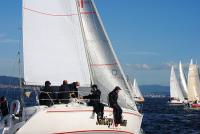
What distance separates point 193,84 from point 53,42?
61.0 m

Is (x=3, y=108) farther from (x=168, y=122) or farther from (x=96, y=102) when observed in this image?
(x=168, y=122)

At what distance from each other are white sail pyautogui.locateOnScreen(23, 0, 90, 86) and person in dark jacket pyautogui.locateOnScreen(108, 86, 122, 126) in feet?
6.52

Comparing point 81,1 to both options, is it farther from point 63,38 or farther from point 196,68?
point 196,68

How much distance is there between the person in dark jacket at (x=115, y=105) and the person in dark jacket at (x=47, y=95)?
2.49m

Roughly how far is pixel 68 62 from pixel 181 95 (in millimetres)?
78459

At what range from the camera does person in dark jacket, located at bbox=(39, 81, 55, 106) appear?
21.2 m

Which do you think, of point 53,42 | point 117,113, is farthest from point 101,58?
point 117,113

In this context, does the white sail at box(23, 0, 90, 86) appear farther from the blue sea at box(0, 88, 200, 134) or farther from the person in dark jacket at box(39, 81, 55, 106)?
the blue sea at box(0, 88, 200, 134)

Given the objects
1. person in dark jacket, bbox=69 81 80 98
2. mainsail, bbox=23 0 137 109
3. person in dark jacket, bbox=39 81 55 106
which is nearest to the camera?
person in dark jacket, bbox=39 81 55 106

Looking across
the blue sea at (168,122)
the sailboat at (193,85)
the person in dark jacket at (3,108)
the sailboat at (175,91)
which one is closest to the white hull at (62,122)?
the person in dark jacket at (3,108)

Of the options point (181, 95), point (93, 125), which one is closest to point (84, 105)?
point (93, 125)

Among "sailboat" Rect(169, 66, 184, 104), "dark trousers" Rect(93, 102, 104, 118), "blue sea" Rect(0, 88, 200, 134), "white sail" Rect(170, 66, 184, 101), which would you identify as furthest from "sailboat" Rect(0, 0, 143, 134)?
"white sail" Rect(170, 66, 184, 101)

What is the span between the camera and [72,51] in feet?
77.8

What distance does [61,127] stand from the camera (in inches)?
786
